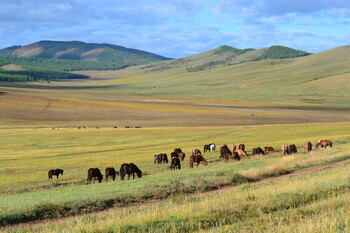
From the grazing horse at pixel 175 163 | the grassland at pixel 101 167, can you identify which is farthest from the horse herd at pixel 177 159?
the grassland at pixel 101 167

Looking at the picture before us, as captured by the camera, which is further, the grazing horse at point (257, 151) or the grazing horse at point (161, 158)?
the grazing horse at point (257, 151)

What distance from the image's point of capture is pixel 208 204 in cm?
1319

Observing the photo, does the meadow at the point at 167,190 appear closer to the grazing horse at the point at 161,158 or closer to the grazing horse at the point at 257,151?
the grazing horse at the point at 161,158

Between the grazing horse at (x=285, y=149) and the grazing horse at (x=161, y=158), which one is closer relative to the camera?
the grazing horse at (x=161, y=158)

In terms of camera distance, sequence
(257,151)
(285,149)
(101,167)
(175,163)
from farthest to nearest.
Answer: (257,151), (285,149), (101,167), (175,163)

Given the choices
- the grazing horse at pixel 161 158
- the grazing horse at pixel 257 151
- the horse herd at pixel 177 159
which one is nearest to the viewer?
the horse herd at pixel 177 159

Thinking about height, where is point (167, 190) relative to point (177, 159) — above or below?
above

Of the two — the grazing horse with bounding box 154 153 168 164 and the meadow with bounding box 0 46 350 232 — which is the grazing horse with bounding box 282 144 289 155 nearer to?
the meadow with bounding box 0 46 350 232

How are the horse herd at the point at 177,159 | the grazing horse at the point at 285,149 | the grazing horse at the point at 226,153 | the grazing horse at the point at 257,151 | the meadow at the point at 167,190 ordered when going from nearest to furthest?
the meadow at the point at 167,190
the horse herd at the point at 177,159
the grazing horse at the point at 226,153
the grazing horse at the point at 285,149
the grazing horse at the point at 257,151

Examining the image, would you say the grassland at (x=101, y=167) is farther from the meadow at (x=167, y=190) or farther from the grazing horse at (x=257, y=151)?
the grazing horse at (x=257, y=151)

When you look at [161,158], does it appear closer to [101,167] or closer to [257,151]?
[101,167]

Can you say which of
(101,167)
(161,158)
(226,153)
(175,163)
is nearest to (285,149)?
(226,153)

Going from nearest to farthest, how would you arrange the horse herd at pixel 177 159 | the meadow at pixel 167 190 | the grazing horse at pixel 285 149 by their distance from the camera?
the meadow at pixel 167 190 < the horse herd at pixel 177 159 < the grazing horse at pixel 285 149

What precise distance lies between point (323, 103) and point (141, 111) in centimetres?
6691
